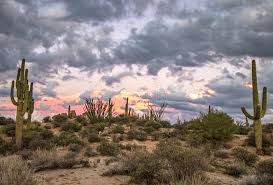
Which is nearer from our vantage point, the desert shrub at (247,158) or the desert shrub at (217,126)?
the desert shrub at (247,158)

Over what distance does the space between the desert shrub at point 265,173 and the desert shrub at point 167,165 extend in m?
1.54

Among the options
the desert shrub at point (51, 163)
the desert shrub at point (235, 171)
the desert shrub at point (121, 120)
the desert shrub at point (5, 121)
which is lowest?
the desert shrub at point (235, 171)

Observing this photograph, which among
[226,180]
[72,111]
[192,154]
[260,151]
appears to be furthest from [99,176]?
[72,111]

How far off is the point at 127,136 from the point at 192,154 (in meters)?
14.2

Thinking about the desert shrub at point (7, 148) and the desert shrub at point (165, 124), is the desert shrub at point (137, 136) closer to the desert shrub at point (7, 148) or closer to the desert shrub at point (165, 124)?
the desert shrub at point (165, 124)

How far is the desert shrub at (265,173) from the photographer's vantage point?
9.45m

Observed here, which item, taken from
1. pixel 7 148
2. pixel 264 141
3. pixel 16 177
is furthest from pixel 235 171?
pixel 7 148

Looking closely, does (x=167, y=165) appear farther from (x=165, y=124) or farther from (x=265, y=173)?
(x=165, y=124)

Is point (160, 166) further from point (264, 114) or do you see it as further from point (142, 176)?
point (264, 114)

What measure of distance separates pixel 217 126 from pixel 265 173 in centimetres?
1158

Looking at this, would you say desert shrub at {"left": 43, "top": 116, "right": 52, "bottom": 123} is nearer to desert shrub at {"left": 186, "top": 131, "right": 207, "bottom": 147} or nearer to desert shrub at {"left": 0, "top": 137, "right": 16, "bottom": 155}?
desert shrub at {"left": 0, "top": 137, "right": 16, "bottom": 155}

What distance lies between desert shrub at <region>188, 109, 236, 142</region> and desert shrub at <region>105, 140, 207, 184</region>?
1192 centimetres

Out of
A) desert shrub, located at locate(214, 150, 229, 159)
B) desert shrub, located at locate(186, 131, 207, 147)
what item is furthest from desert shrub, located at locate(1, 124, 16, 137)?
desert shrub, located at locate(214, 150, 229, 159)

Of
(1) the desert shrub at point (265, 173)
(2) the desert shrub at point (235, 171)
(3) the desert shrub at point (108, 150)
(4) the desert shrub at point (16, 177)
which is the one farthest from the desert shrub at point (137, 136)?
(4) the desert shrub at point (16, 177)
